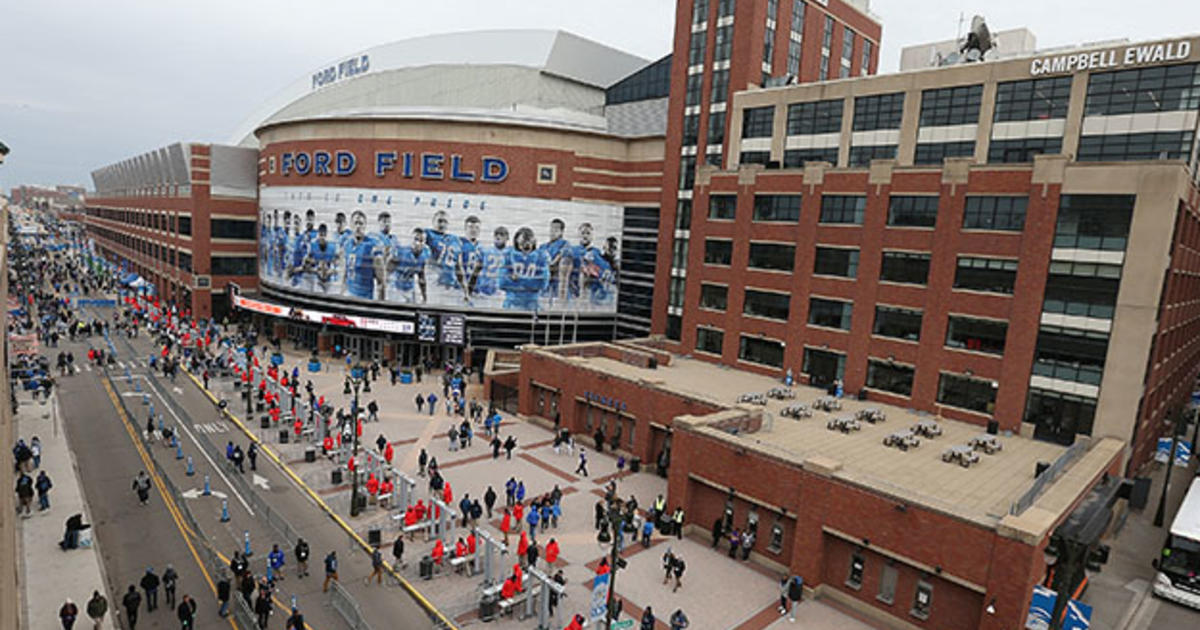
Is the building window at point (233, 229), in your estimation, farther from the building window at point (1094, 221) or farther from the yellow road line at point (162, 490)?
the building window at point (1094, 221)

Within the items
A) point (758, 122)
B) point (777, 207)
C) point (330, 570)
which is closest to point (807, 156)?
point (758, 122)

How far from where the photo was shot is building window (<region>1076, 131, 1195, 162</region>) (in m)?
33.3

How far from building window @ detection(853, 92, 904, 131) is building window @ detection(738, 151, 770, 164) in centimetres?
689

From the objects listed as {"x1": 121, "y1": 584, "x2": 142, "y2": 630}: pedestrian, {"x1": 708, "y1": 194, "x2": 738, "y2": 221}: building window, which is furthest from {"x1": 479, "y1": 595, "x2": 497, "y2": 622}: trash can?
{"x1": 708, "y1": 194, "x2": 738, "y2": 221}: building window

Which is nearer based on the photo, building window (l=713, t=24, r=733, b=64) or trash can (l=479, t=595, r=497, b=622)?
trash can (l=479, t=595, r=497, b=622)

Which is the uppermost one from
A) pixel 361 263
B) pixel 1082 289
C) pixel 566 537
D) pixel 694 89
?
pixel 694 89

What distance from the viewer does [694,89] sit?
5438 centimetres

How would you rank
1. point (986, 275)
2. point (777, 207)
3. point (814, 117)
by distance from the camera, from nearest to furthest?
point (986, 275) < point (777, 207) < point (814, 117)

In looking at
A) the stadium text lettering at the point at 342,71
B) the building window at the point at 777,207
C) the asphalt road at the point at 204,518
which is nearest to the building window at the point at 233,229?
the stadium text lettering at the point at 342,71

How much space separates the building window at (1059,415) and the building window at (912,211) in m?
10.2

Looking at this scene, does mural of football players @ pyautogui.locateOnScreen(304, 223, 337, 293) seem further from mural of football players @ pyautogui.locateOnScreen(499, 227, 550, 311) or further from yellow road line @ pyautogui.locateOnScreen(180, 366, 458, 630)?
yellow road line @ pyautogui.locateOnScreen(180, 366, 458, 630)

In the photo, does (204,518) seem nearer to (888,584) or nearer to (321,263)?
(888,584)

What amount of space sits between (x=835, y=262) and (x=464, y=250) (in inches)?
1345

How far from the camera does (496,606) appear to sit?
2206 cm
